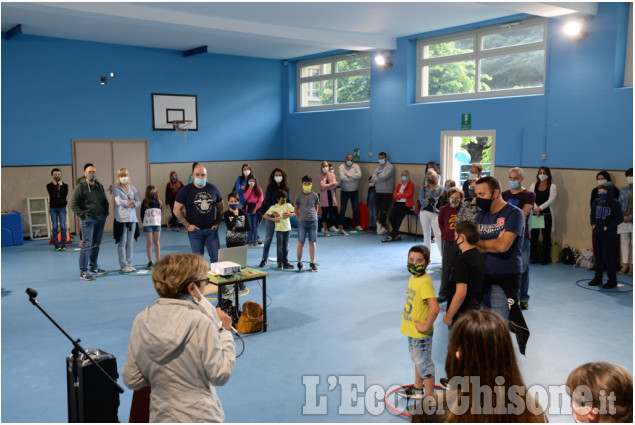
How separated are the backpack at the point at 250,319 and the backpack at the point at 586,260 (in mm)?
5708

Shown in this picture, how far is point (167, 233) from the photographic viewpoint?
13.0 m

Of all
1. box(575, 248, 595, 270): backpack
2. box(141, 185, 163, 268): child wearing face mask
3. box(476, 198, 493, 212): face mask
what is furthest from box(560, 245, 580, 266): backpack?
box(141, 185, 163, 268): child wearing face mask

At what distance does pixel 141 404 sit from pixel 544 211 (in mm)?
8026

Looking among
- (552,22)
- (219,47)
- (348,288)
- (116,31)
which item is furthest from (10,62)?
(552,22)

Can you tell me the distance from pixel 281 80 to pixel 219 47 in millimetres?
2542

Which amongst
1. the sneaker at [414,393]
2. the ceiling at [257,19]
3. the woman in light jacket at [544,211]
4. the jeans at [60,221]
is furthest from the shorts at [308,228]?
the jeans at [60,221]

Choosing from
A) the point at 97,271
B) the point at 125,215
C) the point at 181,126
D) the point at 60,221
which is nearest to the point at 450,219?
the point at 125,215

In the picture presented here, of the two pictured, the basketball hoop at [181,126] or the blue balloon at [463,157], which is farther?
the basketball hoop at [181,126]

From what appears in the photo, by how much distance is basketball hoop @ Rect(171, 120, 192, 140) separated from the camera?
46.2 feet

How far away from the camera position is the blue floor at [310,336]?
180 inches

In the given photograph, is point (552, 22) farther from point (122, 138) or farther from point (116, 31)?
point (122, 138)

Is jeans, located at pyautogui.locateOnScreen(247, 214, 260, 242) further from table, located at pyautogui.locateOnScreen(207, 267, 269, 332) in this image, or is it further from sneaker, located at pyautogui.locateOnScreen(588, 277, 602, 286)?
sneaker, located at pyautogui.locateOnScreen(588, 277, 602, 286)

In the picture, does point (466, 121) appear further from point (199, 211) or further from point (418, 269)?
point (418, 269)

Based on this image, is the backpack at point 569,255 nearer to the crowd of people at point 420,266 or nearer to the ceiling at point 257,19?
the crowd of people at point 420,266
